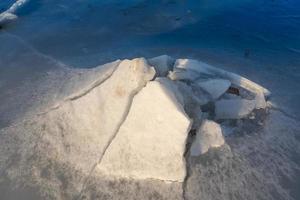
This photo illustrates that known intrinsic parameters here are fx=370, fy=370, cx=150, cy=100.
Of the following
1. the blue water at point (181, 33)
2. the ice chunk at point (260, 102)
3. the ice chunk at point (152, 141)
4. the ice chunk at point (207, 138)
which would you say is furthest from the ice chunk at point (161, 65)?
the blue water at point (181, 33)

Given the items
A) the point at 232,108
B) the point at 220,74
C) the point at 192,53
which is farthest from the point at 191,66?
the point at 192,53

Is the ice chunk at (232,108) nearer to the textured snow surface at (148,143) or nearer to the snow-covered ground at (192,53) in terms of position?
the textured snow surface at (148,143)

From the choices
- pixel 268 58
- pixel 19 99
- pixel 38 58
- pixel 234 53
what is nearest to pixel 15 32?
pixel 38 58

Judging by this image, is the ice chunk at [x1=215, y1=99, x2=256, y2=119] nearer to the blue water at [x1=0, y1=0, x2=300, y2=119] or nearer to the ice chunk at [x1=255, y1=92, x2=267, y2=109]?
the ice chunk at [x1=255, y1=92, x2=267, y2=109]

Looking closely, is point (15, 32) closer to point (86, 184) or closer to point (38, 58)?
point (38, 58)

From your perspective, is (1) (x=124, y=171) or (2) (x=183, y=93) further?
(2) (x=183, y=93)

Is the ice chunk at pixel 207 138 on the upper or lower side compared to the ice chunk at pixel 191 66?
lower
